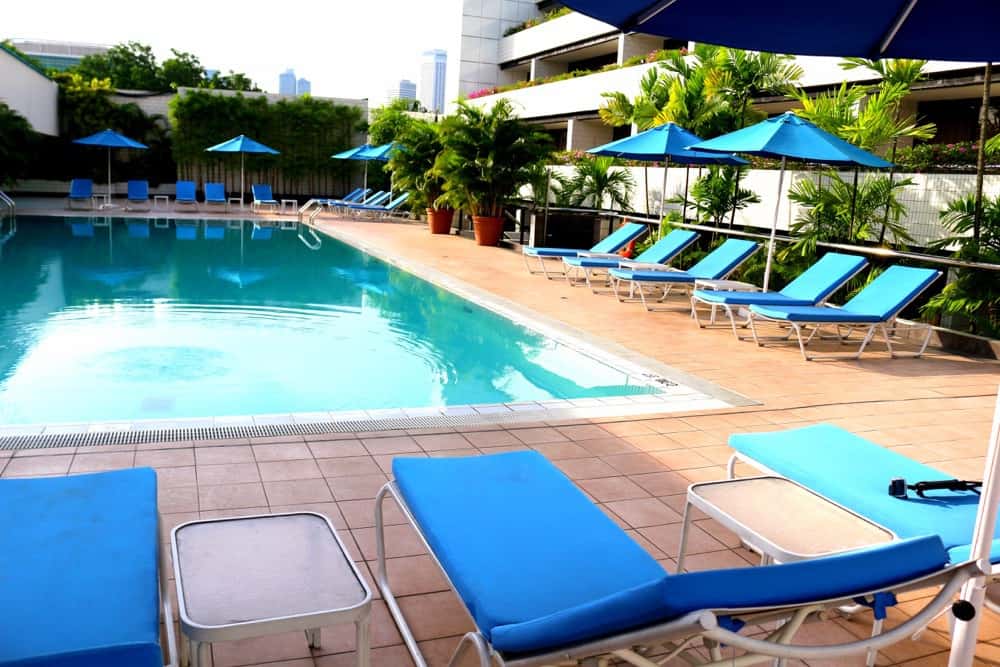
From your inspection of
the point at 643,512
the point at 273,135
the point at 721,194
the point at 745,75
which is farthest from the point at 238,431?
the point at 273,135

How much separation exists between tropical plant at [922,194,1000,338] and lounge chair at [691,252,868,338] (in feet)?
2.68

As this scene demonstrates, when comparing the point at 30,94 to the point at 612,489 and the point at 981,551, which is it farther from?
the point at 981,551

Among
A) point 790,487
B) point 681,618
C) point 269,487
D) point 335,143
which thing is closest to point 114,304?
A: point 269,487

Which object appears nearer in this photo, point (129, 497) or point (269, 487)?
point (129, 497)

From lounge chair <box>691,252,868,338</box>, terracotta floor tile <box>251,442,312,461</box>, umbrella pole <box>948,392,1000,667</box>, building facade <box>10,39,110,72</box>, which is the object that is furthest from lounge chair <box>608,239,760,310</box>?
building facade <box>10,39,110,72</box>

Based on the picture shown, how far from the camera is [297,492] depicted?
387 centimetres

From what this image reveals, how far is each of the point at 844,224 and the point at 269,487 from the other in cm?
799

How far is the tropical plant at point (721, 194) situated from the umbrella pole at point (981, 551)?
9828 millimetres

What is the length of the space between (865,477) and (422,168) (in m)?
16.3

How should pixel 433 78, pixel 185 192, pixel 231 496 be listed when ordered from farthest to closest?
pixel 433 78 → pixel 185 192 → pixel 231 496

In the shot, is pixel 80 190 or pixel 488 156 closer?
pixel 488 156

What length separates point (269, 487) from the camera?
12.8 feet

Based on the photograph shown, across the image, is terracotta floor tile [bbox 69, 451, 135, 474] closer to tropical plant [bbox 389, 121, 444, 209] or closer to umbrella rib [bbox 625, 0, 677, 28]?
umbrella rib [bbox 625, 0, 677, 28]

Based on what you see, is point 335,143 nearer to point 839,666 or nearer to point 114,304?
point 114,304
